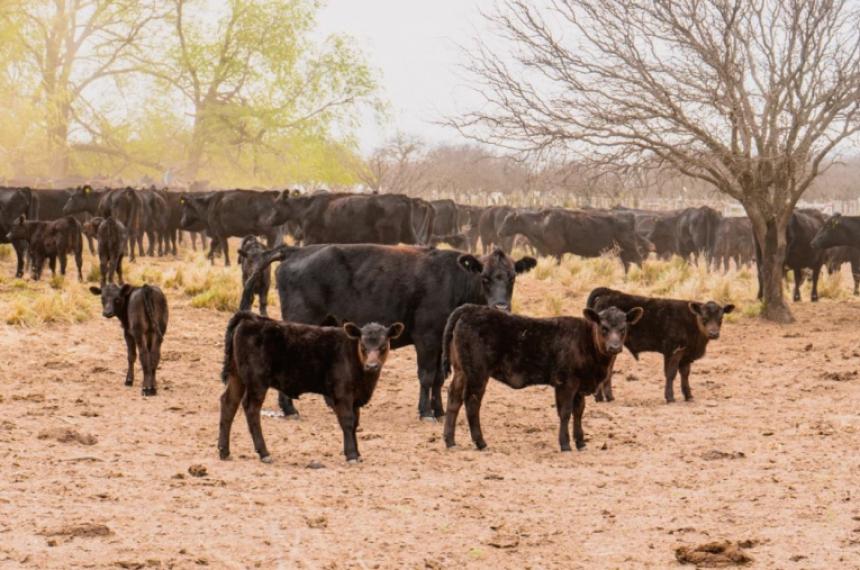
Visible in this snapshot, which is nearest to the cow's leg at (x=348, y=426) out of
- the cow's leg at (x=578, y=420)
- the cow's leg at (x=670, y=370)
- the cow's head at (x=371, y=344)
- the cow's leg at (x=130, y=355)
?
the cow's head at (x=371, y=344)

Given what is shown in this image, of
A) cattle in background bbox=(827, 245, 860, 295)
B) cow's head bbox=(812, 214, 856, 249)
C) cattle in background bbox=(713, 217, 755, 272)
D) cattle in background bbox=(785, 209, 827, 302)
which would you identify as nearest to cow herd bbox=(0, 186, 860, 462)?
cattle in background bbox=(785, 209, 827, 302)

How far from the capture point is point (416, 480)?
25.1 feet

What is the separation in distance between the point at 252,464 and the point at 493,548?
95.7 inches

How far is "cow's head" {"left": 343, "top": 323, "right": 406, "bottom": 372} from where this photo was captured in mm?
7875

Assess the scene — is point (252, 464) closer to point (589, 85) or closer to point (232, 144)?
point (589, 85)

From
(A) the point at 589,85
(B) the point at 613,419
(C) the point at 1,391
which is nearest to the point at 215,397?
(C) the point at 1,391

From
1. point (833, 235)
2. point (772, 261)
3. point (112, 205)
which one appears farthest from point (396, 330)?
point (112, 205)

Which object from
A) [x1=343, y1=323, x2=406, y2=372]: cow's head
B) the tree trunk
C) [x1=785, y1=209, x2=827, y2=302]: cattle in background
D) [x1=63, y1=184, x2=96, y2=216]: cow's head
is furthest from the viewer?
[x1=63, y1=184, x2=96, y2=216]: cow's head

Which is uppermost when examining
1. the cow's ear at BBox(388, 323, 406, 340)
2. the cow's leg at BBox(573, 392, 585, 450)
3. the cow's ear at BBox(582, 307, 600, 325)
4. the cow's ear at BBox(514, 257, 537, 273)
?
the cow's ear at BBox(514, 257, 537, 273)

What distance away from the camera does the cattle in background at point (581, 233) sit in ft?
89.9

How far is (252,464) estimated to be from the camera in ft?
26.1

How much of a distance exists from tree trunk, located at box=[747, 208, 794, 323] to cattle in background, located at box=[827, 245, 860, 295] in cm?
507

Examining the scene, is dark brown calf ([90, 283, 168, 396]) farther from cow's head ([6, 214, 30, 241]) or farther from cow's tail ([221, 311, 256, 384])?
cow's head ([6, 214, 30, 241])

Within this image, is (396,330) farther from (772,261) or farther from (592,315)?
(772,261)
